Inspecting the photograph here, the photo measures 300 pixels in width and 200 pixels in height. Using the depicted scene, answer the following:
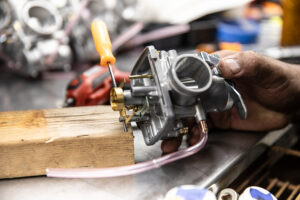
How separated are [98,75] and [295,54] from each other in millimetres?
966

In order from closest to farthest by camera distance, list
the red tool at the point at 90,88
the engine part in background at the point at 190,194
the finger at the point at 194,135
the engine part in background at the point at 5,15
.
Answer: the engine part in background at the point at 190,194 < the finger at the point at 194,135 < the red tool at the point at 90,88 < the engine part in background at the point at 5,15

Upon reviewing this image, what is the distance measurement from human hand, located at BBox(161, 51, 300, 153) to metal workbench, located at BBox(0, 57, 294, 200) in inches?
1.6

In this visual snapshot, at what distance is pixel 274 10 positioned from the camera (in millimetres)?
2504

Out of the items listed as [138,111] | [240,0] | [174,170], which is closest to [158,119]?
[138,111]

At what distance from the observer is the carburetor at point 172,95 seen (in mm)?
598

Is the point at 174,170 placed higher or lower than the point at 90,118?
lower

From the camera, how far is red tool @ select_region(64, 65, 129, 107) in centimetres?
112

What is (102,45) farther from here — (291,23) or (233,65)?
(291,23)

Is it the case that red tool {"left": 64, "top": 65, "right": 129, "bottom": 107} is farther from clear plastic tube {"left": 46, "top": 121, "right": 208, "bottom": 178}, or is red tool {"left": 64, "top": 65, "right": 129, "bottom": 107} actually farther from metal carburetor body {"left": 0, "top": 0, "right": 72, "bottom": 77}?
clear plastic tube {"left": 46, "top": 121, "right": 208, "bottom": 178}

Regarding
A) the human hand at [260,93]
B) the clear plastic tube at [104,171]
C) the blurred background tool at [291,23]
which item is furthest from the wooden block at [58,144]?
the blurred background tool at [291,23]

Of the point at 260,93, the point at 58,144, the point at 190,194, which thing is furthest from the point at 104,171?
the point at 260,93

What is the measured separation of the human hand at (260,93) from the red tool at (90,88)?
43 centimetres

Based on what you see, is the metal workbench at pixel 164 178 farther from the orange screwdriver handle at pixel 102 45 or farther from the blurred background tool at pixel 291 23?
the blurred background tool at pixel 291 23

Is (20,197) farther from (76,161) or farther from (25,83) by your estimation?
(25,83)
